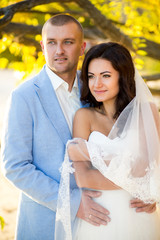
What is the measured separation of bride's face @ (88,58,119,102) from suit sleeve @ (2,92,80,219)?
0.58 metres

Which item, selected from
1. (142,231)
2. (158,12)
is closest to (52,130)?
(142,231)

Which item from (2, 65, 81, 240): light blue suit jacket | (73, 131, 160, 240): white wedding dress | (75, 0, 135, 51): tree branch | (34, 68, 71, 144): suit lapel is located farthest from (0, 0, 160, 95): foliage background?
(73, 131, 160, 240): white wedding dress

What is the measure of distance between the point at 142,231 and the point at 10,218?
9.81ft

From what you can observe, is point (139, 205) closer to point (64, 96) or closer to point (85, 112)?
point (85, 112)

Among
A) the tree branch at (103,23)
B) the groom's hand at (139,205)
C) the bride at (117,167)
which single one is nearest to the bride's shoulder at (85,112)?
the bride at (117,167)

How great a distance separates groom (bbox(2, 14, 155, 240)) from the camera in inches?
88.1

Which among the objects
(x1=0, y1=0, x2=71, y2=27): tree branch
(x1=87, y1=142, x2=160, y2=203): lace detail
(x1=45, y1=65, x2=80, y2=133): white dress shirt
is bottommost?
(x1=87, y1=142, x2=160, y2=203): lace detail

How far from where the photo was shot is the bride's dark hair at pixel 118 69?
251cm

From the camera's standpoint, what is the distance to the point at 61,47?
103 inches

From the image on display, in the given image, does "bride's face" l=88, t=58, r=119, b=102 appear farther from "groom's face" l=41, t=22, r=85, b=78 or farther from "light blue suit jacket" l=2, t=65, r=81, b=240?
"light blue suit jacket" l=2, t=65, r=81, b=240

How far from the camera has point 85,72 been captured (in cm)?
262

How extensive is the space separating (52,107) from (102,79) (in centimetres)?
46

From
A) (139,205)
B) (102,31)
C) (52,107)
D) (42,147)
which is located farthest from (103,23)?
(139,205)

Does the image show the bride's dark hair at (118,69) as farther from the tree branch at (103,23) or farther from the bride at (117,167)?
the tree branch at (103,23)
